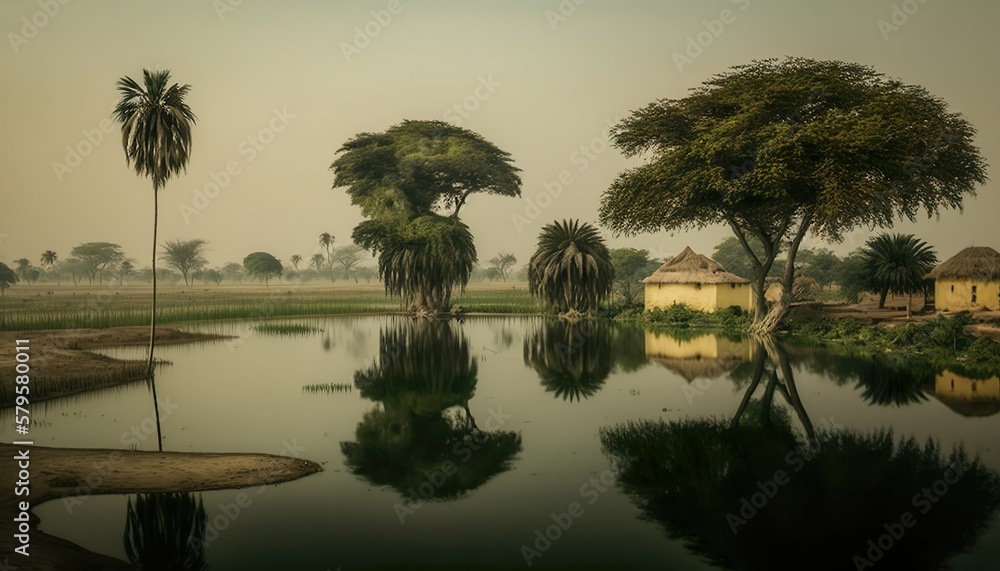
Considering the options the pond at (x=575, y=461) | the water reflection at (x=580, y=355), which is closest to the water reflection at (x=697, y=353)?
the pond at (x=575, y=461)

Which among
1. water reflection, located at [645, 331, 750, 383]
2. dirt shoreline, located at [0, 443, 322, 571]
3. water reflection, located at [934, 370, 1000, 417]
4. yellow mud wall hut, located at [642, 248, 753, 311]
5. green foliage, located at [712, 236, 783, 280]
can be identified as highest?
green foliage, located at [712, 236, 783, 280]

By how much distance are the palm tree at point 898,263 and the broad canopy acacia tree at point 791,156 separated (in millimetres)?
4494

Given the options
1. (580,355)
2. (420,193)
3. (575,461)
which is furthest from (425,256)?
(575,461)

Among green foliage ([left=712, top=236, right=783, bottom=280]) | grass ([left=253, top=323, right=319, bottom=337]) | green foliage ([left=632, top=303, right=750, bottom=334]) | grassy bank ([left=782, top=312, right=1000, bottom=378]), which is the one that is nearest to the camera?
grassy bank ([left=782, top=312, right=1000, bottom=378])

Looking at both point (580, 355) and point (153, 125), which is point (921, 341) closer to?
point (580, 355)

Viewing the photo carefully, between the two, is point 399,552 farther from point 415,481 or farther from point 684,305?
point 684,305

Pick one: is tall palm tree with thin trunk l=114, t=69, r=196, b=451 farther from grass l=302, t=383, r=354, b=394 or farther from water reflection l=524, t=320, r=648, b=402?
water reflection l=524, t=320, r=648, b=402

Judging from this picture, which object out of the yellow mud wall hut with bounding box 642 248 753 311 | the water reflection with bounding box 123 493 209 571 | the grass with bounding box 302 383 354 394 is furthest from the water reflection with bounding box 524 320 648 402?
the water reflection with bounding box 123 493 209 571

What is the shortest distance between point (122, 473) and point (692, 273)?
1907 inches

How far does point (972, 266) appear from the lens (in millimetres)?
43094

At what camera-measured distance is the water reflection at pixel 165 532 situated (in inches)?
360

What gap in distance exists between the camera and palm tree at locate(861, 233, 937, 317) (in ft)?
151

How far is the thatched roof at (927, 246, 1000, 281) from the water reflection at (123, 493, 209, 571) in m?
47.7

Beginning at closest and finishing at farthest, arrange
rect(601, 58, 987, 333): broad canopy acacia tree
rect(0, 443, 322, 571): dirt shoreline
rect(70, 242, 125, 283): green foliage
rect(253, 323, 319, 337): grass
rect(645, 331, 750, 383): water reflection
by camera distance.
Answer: rect(0, 443, 322, 571): dirt shoreline, rect(645, 331, 750, 383): water reflection, rect(601, 58, 987, 333): broad canopy acacia tree, rect(253, 323, 319, 337): grass, rect(70, 242, 125, 283): green foliage
